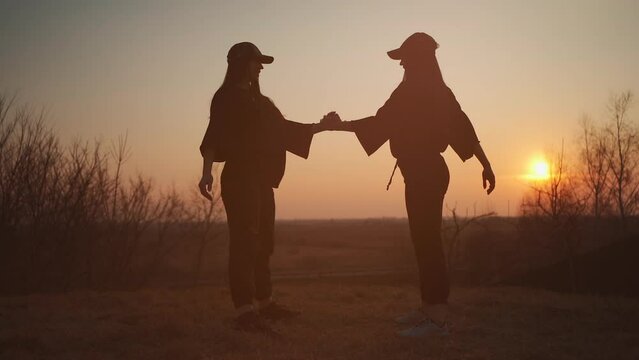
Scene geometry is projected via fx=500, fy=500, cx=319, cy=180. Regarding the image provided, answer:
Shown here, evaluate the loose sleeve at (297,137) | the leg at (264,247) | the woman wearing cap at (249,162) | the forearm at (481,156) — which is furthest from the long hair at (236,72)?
the forearm at (481,156)

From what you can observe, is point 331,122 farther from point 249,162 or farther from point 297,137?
point 249,162

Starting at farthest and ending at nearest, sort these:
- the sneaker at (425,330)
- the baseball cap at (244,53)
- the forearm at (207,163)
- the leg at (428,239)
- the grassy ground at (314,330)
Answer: the baseball cap at (244,53)
the forearm at (207,163)
the leg at (428,239)
the sneaker at (425,330)
the grassy ground at (314,330)

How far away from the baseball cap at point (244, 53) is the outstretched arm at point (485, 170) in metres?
2.56

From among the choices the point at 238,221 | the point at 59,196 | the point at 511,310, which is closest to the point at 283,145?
the point at 238,221

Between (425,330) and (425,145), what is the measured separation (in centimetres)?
184

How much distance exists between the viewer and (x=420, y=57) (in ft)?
17.6

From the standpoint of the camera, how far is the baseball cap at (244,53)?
17.9ft

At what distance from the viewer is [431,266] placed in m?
5.03

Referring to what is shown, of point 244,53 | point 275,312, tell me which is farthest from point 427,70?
point 275,312

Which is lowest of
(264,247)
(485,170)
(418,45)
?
(264,247)

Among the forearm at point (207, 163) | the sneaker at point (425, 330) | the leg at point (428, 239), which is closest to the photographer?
the sneaker at point (425, 330)

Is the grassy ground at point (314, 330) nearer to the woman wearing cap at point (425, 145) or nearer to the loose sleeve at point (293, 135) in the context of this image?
the woman wearing cap at point (425, 145)

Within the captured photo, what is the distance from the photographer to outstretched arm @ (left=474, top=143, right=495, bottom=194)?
17.5 feet

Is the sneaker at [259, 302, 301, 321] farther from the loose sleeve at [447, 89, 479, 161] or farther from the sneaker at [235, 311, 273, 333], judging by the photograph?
the loose sleeve at [447, 89, 479, 161]
